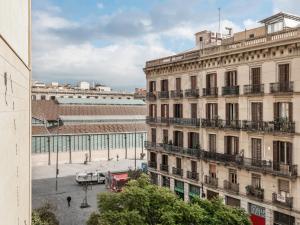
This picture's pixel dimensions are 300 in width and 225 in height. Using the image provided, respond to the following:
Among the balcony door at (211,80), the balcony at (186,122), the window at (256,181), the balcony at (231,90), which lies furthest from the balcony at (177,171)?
the balcony at (231,90)

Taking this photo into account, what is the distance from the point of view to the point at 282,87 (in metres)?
27.6

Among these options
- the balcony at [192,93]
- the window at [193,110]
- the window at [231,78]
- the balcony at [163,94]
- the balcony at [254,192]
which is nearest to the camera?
the balcony at [254,192]

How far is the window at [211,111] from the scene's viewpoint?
34775mm

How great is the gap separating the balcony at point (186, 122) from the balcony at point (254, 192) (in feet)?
29.1

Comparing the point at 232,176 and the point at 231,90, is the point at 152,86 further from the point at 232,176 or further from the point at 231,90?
the point at 232,176

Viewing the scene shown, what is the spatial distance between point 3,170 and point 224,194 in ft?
87.0

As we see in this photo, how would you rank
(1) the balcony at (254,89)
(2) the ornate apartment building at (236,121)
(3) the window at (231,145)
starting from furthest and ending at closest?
(3) the window at (231,145) < (1) the balcony at (254,89) < (2) the ornate apartment building at (236,121)

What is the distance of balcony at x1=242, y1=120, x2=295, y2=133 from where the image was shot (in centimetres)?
2696

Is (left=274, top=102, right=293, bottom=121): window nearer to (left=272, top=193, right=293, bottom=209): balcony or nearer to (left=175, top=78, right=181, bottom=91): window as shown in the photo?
(left=272, top=193, right=293, bottom=209): balcony

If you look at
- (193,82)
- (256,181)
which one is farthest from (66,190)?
(256,181)

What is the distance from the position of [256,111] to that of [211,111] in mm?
6100

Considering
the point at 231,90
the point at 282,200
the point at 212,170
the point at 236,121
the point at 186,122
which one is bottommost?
the point at 282,200

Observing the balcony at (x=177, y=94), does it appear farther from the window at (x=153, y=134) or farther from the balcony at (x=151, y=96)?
the window at (x=153, y=134)

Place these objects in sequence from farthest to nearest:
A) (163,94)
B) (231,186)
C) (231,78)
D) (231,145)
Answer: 1. (163,94)
2. (231,78)
3. (231,145)
4. (231,186)
